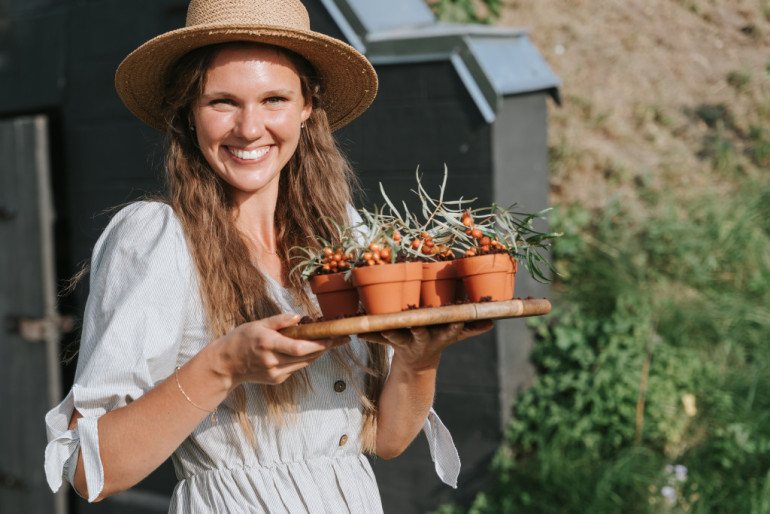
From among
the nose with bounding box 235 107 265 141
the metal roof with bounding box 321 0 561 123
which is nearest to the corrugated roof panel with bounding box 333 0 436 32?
the metal roof with bounding box 321 0 561 123

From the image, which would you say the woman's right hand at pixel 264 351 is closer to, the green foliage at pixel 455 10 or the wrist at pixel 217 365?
the wrist at pixel 217 365

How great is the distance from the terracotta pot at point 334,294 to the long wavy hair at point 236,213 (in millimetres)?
176

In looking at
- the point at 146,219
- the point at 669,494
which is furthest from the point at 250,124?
the point at 669,494

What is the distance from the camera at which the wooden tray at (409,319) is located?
1278 millimetres

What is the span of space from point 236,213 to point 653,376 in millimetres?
2103

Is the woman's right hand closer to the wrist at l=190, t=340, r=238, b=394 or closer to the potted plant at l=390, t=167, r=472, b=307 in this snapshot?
the wrist at l=190, t=340, r=238, b=394

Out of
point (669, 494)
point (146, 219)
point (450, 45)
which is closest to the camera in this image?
point (146, 219)

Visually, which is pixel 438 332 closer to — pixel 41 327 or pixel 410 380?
pixel 410 380

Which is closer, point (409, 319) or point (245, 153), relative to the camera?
point (409, 319)

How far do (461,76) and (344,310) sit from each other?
1.81 metres

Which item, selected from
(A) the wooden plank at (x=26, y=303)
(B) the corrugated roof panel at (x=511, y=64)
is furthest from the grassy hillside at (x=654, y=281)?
(A) the wooden plank at (x=26, y=303)

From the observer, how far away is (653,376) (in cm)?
321

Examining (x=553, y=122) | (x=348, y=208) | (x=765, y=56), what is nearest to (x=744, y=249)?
(x=553, y=122)

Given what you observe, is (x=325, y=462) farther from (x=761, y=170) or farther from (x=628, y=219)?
(x=761, y=170)
